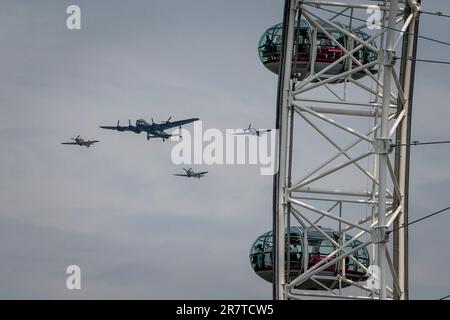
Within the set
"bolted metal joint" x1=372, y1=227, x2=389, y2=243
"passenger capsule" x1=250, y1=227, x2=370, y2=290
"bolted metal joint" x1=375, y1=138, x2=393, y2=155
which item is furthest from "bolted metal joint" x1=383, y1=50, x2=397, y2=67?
"passenger capsule" x1=250, y1=227, x2=370, y2=290

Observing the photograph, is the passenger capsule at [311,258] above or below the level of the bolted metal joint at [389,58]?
below

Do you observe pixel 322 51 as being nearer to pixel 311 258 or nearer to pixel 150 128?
pixel 311 258

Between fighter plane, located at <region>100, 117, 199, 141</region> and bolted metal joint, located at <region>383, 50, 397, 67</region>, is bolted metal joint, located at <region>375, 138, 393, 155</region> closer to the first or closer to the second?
bolted metal joint, located at <region>383, 50, 397, 67</region>

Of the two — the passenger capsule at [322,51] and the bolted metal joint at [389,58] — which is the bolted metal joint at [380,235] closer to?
the bolted metal joint at [389,58]

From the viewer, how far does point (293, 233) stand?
4725 cm

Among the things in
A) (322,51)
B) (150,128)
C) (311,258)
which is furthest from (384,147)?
(150,128)

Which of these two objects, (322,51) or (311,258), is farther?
(311,258)

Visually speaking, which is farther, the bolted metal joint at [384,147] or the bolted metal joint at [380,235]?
the bolted metal joint at [384,147]

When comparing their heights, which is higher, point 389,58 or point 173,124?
point 389,58

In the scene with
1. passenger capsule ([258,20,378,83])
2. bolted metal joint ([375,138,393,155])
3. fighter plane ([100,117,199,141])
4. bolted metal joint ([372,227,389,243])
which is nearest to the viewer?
bolted metal joint ([372,227,389,243])

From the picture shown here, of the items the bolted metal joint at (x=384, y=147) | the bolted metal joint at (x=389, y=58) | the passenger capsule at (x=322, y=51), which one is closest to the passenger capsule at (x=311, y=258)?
the passenger capsule at (x=322, y=51)

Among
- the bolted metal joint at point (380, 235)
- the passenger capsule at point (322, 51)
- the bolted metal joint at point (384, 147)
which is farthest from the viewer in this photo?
the passenger capsule at point (322, 51)

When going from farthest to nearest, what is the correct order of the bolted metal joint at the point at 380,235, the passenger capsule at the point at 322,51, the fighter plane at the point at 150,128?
the fighter plane at the point at 150,128, the passenger capsule at the point at 322,51, the bolted metal joint at the point at 380,235
